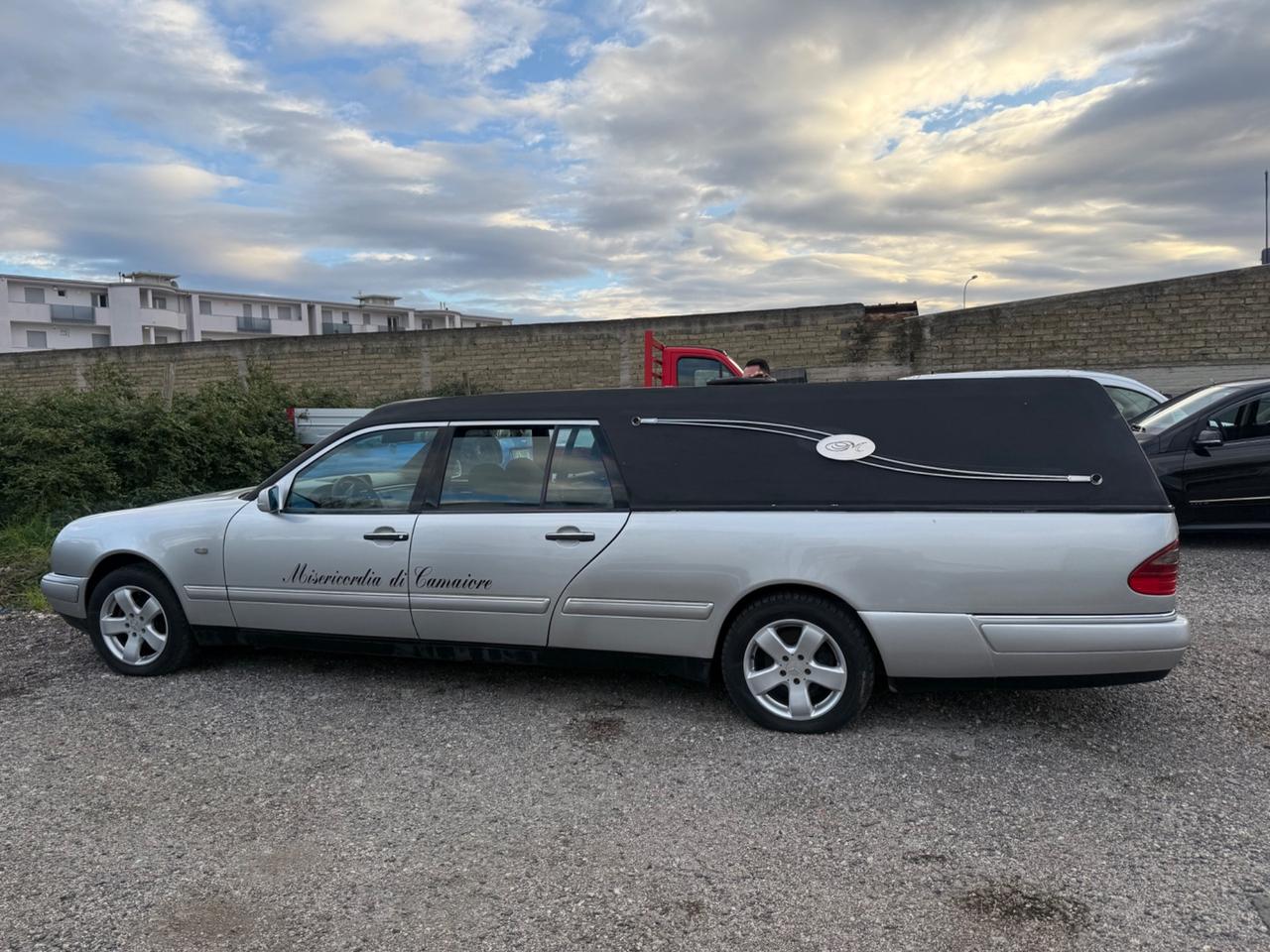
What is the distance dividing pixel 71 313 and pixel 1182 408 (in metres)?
78.4

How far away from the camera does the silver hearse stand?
397 cm

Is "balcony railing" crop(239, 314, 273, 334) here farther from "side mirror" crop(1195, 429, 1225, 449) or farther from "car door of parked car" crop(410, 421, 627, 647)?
"car door of parked car" crop(410, 421, 627, 647)

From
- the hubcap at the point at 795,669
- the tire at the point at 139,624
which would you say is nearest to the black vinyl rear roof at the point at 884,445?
the hubcap at the point at 795,669

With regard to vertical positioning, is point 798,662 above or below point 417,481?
below

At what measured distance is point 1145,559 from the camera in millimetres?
3873

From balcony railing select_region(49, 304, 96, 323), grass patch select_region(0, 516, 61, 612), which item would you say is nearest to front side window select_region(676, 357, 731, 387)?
grass patch select_region(0, 516, 61, 612)

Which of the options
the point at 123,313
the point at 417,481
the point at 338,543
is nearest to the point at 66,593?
the point at 338,543

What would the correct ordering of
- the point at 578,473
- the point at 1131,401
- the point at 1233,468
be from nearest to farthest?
the point at 578,473 → the point at 1233,468 → the point at 1131,401

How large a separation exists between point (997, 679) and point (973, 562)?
563 mm

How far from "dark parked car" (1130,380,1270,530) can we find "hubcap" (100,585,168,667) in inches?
330

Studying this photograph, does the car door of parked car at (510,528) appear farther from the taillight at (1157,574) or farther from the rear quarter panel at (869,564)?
the taillight at (1157,574)

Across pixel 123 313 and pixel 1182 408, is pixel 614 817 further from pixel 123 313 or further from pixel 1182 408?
pixel 123 313

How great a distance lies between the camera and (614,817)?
11.7 ft

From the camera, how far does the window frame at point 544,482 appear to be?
455 cm
